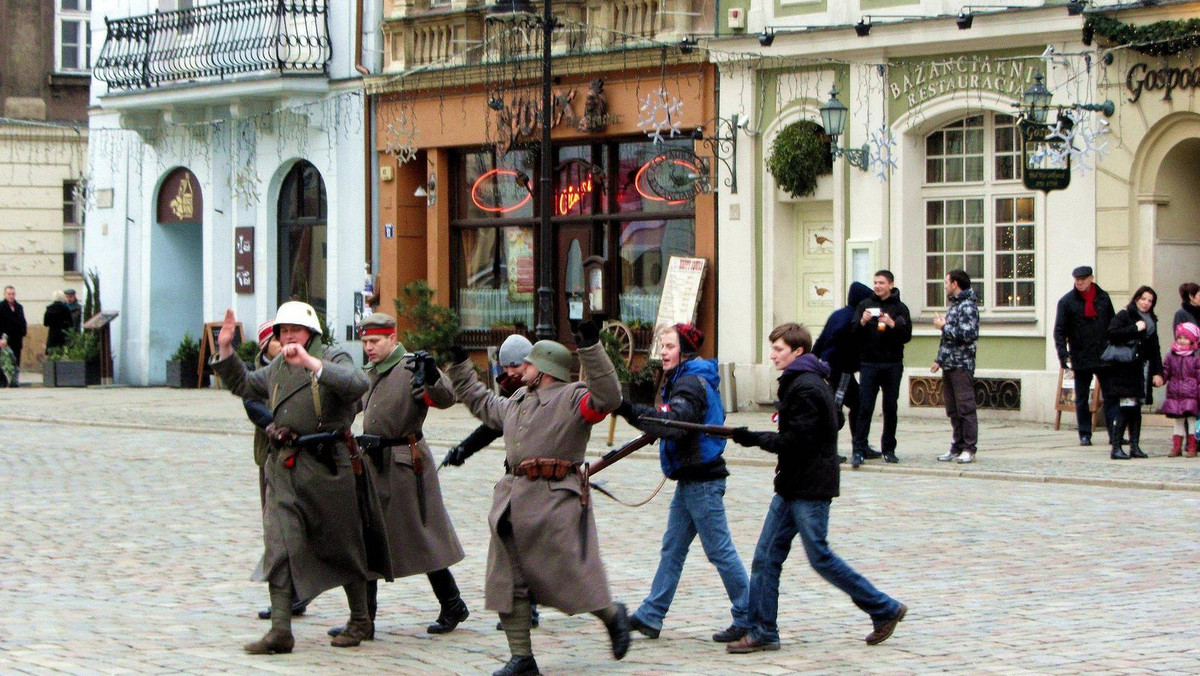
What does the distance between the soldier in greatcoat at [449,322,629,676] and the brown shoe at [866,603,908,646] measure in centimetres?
123

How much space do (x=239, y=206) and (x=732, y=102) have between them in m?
10.4

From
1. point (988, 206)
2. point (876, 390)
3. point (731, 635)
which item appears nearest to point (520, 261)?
point (988, 206)

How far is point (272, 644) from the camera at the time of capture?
8.80 m

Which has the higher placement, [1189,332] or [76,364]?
[1189,332]

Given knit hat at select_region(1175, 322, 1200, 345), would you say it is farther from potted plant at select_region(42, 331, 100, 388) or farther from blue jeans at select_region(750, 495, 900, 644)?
potted plant at select_region(42, 331, 100, 388)

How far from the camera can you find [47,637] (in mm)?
9234

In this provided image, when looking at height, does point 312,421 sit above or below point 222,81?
below

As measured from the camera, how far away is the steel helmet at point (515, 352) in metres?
8.83

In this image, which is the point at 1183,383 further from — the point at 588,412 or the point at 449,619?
the point at 588,412

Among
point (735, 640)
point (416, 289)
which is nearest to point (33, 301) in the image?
point (416, 289)

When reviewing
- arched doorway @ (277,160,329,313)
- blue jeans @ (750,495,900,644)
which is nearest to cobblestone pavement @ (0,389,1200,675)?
blue jeans @ (750,495,900,644)

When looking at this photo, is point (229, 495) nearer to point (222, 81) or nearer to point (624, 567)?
point (624, 567)

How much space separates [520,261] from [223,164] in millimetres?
6866

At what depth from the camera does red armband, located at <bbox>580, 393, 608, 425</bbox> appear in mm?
8383
